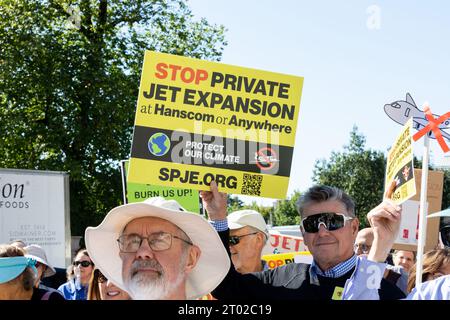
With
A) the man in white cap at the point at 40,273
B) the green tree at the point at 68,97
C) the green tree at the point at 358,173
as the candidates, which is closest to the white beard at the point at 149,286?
the man in white cap at the point at 40,273

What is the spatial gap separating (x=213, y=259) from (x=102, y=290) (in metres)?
1.16

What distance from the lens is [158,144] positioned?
432cm

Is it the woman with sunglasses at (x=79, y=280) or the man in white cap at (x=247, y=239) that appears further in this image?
the woman with sunglasses at (x=79, y=280)

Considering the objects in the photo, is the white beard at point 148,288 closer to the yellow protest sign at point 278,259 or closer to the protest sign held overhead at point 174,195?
the yellow protest sign at point 278,259

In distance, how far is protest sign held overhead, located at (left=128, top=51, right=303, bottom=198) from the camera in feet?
14.1

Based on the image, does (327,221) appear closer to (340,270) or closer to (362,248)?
(340,270)

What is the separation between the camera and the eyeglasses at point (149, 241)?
126 inches

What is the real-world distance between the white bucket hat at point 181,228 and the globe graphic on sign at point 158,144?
0.84 meters

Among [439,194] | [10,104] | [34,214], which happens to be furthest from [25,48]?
[439,194]

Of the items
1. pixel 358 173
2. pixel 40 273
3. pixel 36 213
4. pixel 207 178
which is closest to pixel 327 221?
pixel 207 178

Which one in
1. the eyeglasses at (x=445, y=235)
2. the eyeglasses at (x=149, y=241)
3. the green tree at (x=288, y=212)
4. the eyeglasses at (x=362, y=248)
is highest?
the eyeglasses at (x=445, y=235)

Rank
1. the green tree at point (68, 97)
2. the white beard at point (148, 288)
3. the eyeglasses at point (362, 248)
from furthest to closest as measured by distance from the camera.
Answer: the green tree at point (68, 97) < the eyeglasses at point (362, 248) < the white beard at point (148, 288)

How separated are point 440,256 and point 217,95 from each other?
1.99m

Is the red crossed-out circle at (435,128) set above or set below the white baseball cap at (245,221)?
above
